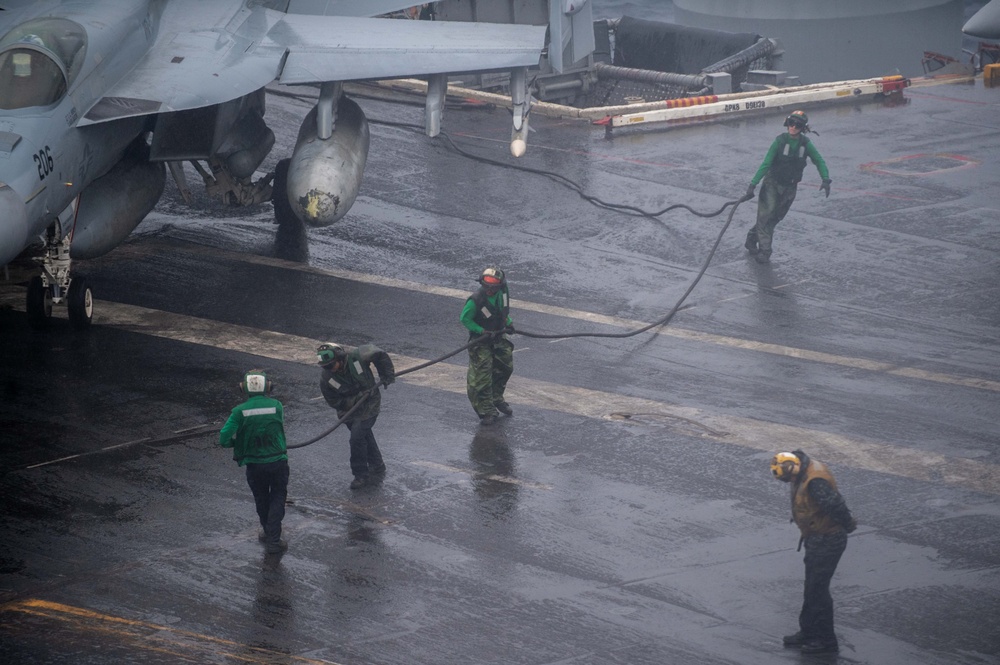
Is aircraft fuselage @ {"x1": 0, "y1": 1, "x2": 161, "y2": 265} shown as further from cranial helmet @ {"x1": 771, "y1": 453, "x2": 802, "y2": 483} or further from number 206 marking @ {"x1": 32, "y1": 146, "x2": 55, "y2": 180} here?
cranial helmet @ {"x1": 771, "y1": 453, "x2": 802, "y2": 483}

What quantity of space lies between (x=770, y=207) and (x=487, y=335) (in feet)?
23.9

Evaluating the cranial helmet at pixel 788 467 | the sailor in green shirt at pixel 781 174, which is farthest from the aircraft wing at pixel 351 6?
the cranial helmet at pixel 788 467

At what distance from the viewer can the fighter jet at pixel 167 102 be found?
568 inches

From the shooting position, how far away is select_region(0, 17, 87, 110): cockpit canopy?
14.4 m

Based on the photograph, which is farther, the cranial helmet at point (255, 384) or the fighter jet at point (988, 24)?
the fighter jet at point (988, 24)

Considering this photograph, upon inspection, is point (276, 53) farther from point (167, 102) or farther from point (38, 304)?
point (38, 304)

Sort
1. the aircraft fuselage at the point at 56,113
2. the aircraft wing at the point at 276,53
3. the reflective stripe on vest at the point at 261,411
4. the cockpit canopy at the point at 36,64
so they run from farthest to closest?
1. the aircraft wing at the point at 276,53
2. the cockpit canopy at the point at 36,64
3. the aircraft fuselage at the point at 56,113
4. the reflective stripe on vest at the point at 261,411

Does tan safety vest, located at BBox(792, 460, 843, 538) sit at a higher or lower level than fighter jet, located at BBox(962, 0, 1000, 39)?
lower

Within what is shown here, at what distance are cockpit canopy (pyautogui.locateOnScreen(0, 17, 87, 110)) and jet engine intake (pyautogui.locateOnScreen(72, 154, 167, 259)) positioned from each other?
173 centimetres

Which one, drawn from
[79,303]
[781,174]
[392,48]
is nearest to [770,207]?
[781,174]

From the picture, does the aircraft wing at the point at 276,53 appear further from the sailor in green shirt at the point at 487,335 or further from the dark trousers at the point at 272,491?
the dark trousers at the point at 272,491

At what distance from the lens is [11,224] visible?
42.4ft

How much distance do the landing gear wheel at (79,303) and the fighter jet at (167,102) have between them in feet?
0.06

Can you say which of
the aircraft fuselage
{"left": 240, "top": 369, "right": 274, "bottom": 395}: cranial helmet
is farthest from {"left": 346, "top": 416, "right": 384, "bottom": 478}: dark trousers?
the aircraft fuselage
